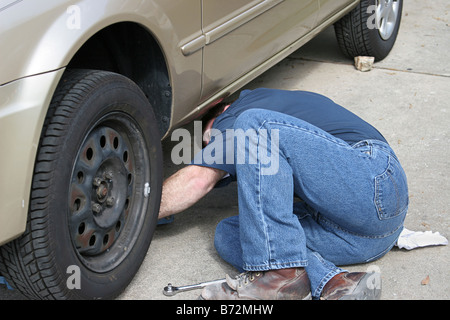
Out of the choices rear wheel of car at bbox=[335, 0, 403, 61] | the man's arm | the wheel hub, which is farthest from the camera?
the wheel hub

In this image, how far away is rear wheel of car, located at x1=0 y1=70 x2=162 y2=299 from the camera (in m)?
2.04

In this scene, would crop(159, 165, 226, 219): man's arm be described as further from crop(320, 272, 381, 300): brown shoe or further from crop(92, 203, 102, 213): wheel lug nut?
crop(320, 272, 381, 300): brown shoe

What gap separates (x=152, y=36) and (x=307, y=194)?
32.4 inches

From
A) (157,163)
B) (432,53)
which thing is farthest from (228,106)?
(432,53)

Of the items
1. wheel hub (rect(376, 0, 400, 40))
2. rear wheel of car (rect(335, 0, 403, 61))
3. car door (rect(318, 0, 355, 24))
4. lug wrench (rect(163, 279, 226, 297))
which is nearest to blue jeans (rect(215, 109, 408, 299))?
lug wrench (rect(163, 279, 226, 297))

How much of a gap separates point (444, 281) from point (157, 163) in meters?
1.19

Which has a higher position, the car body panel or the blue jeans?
the car body panel

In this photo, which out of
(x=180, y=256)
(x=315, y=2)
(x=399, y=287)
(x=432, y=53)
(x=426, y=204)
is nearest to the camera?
(x=399, y=287)

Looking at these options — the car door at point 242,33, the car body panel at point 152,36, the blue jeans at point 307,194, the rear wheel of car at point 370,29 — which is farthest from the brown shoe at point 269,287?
the rear wheel of car at point 370,29

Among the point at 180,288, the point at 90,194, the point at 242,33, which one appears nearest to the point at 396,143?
the point at 242,33
